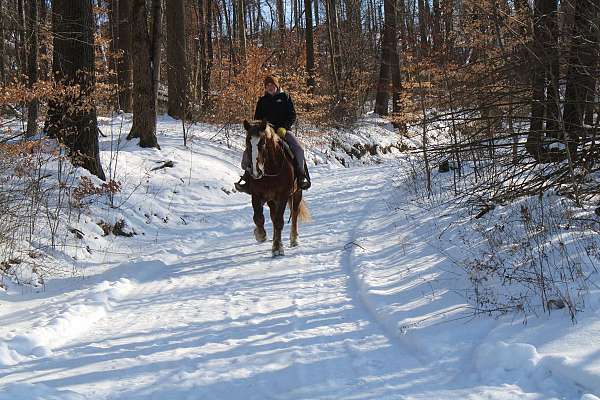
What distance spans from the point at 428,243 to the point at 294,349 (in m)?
3.71

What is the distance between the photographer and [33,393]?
3.59 meters

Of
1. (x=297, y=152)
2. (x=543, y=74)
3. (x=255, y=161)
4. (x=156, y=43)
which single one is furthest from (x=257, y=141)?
(x=156, y=43)

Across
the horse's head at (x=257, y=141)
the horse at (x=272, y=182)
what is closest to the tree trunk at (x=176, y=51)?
the horse at (x=272, y=182)

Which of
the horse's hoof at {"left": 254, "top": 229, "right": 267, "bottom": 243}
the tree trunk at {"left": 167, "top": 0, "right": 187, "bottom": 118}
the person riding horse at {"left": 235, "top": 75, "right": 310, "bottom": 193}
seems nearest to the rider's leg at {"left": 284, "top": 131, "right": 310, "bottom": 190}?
the person riding horse at {"left": 235, "top": 75, "right": 310, "bottom": 193}

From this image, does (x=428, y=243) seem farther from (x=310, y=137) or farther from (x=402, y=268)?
(x=310, y=137)

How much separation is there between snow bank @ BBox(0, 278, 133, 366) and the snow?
0.6 inches

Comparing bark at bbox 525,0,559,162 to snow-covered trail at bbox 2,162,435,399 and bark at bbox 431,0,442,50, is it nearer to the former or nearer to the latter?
snow-covered trail at bbox 2,162,435,399

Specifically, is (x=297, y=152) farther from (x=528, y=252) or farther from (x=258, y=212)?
(x=528, y=252)

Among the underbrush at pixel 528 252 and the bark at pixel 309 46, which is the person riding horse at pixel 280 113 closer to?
the underbrush at pixel 528 252

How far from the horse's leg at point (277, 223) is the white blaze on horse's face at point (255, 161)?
77cm

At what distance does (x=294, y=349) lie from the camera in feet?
14.3

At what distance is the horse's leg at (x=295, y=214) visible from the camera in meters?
8.68

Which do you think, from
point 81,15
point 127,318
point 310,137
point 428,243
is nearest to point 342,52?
point 310,137

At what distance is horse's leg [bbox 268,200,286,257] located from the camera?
7926 mm
